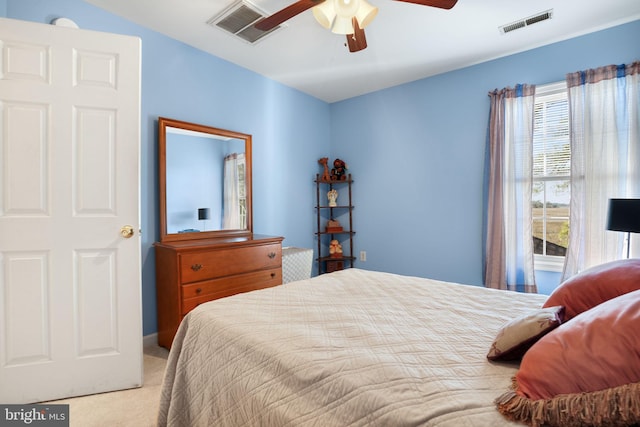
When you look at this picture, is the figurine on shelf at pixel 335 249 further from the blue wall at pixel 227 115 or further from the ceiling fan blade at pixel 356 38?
the ceiling fan blade at pixel 356 38

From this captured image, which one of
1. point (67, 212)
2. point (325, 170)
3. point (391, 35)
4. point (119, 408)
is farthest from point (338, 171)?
point (119, 408)

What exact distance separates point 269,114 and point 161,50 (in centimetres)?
124

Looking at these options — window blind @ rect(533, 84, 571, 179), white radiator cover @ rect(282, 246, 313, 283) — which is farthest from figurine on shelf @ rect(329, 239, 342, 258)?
window blind @ rect(533, 84, 571, 179)

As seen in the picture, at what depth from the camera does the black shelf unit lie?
422 centimetres

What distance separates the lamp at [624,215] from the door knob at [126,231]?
316 centimetres

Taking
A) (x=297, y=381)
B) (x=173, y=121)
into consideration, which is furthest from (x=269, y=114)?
(x=297, y=381)

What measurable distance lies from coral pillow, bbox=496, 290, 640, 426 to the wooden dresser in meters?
2.14

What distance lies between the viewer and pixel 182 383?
1351mm

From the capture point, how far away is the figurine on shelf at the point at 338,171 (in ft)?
14.0

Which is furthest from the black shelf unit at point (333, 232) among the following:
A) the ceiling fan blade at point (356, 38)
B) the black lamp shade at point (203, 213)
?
the ceiling fan blade at point (356, 38)

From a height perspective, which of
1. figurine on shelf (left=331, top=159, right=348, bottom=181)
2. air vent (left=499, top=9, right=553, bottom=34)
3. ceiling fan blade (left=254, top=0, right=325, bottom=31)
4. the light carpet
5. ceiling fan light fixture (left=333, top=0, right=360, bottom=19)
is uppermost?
air vent (left=499, top=9, right=553, bottom=34)

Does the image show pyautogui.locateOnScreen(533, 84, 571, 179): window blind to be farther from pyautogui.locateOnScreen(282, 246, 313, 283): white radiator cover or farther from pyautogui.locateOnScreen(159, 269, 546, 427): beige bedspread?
pyautogui.locateOnScreen(282, 246, 313, 283): white radiator cover

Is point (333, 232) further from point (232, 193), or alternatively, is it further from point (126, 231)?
point (126, 231)

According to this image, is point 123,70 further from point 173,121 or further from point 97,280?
point 97,280
